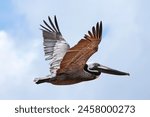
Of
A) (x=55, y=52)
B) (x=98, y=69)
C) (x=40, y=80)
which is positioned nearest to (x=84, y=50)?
(x=98, y=69)

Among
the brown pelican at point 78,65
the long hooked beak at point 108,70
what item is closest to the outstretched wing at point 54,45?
the brown pelican at point 78,65

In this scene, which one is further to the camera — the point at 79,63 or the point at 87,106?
the point at 87,106

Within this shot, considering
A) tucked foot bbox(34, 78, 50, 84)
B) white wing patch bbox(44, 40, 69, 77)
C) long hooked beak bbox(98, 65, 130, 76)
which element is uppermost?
white wing patch bbox(44, 40, 69, 77)

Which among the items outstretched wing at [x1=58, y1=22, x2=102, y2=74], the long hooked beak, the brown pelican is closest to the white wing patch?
the brown pelican

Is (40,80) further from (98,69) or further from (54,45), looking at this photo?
(54,45)

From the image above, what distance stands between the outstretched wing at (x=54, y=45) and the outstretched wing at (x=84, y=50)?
0.49 m

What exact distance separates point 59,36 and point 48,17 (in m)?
0.52

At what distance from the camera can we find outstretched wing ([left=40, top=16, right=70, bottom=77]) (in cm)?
964

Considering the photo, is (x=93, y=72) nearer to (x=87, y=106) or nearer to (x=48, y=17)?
(x=87, y=106)

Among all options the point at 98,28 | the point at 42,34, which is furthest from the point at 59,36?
the point at 98,28

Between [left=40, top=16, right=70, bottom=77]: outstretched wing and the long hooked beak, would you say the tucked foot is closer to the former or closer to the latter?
[left=40, top=16, right=70, bottom=77]: outstretched wing

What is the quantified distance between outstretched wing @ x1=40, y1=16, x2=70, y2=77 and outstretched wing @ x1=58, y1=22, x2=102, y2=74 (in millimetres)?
492

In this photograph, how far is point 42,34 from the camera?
36.2ft
